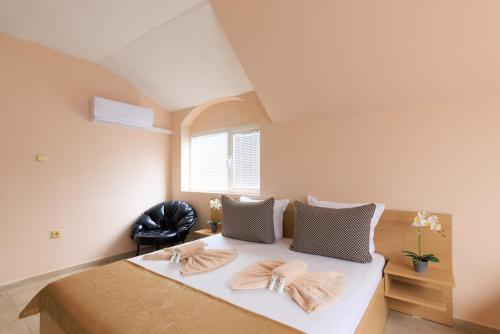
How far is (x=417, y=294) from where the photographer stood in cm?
195

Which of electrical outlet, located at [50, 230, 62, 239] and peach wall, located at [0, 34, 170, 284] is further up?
peach wall, located at [0, 34, 170, 284]

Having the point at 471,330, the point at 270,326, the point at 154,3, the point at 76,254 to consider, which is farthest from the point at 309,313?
the point at 76,254

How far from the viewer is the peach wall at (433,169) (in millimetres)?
1910

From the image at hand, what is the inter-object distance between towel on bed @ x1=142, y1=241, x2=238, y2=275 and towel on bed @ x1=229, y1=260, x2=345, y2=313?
25 centimetres

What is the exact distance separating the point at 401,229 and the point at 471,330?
2.89ft

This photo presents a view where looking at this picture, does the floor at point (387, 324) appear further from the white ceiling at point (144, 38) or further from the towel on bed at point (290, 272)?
the white ceiling at point (144, 38)

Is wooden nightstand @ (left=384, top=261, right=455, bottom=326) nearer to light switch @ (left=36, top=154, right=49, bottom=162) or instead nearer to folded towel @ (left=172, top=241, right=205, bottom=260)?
folded towel @ (left=172, top=241, right=205, bottom=260)

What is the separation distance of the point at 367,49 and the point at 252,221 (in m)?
1.79

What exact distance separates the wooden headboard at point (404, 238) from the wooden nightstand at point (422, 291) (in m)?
0.10

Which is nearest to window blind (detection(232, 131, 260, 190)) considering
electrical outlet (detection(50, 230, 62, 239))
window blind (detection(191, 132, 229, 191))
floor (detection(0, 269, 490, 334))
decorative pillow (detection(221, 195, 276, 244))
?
window blind (detection(191, 132, 229, 191))

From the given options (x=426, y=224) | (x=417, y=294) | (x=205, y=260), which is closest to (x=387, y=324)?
(x=417, y=294)

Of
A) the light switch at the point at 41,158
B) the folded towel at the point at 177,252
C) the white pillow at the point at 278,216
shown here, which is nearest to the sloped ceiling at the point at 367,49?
the white pillow at the point at 278,216

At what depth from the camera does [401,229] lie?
7.20 ft

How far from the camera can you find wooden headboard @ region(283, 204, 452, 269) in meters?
2.03
